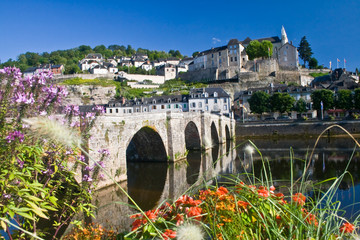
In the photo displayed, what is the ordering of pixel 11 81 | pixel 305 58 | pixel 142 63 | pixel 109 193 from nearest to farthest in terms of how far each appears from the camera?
pixel 11 81
pixel 109 193
pixel 305 58
pixel 142 63

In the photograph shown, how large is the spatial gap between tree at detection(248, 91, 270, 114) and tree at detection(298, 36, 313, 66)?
171ft

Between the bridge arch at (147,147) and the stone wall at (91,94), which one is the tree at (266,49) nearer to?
the stone wall at (91,94)

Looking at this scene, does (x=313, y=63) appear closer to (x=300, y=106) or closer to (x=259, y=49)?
(x=259, y=49)

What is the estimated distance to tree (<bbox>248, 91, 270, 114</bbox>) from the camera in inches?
2277

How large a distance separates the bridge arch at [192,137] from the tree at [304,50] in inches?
3269

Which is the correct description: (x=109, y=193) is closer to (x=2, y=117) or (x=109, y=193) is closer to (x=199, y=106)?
(x=2, y=117)

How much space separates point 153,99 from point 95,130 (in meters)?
44.4

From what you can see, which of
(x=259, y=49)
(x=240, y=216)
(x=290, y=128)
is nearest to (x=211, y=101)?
(x=290, y=128)

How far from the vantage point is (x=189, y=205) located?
10.8 feet

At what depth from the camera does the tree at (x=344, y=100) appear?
5334cm

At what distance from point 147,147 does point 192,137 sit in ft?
31.9

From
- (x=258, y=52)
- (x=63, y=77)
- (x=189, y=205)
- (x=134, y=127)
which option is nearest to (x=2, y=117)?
(x=189, y=205)

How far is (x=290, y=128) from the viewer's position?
163 feet

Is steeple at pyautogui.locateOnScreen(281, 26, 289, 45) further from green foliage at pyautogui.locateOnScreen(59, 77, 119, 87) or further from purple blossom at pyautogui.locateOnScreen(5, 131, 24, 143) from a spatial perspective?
purple blossom at pyautogui.locateOnScreen(5, 131, 24, 143)
